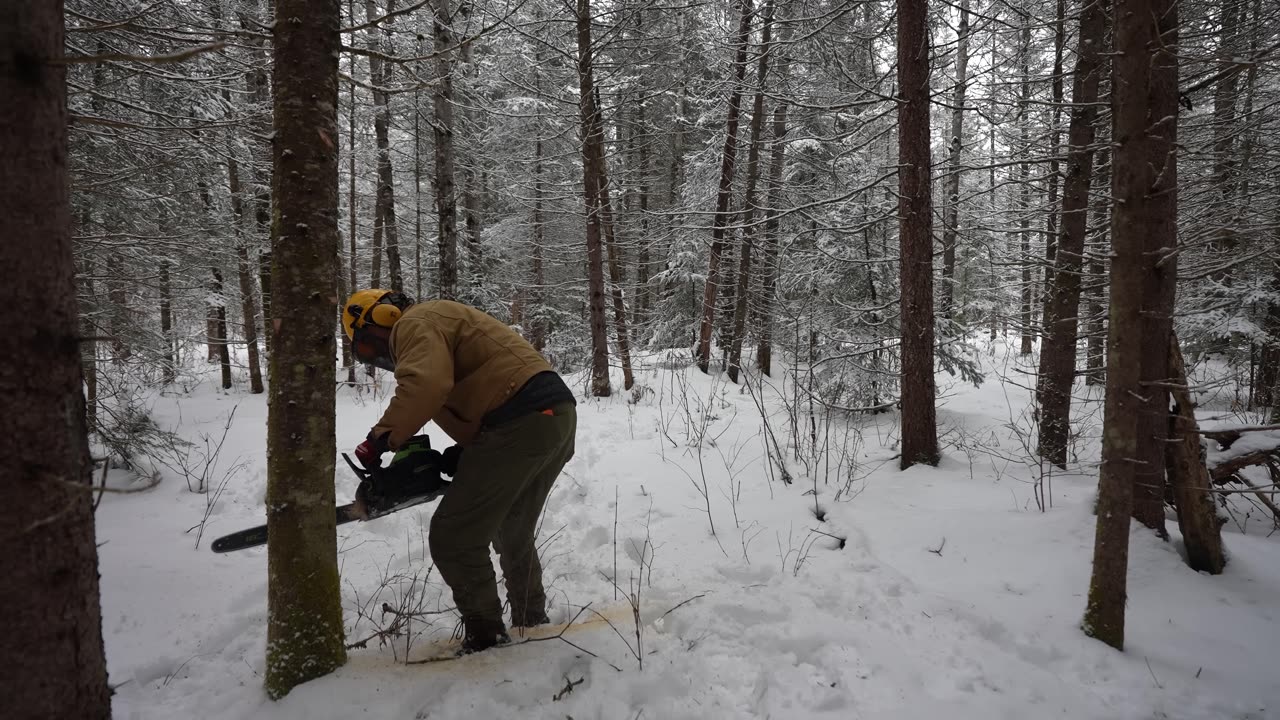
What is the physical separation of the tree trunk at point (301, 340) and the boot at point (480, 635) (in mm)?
661

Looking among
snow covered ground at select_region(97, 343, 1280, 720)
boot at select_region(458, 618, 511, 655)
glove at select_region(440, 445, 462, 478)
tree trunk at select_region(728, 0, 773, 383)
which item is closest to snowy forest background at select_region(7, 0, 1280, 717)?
tree trunk at select_region(728, 0, 773, 383)

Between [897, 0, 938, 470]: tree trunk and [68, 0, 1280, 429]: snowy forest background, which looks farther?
[897, 0, 938, 470]: tree trunk

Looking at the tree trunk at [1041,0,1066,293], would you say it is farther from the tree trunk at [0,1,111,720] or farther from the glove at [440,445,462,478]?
the tree trunk at [0,1,111,720]

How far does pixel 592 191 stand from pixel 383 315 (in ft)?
23.9

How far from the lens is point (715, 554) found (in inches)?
148

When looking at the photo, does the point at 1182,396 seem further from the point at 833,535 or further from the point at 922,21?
the point at 922,21

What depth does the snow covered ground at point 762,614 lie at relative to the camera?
2.41 m

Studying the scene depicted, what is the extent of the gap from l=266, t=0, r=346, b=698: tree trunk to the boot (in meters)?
0.66

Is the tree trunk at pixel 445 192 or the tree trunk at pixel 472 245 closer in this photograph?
the tree trunk at pixel 445 192

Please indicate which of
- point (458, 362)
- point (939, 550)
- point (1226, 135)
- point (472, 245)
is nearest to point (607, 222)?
point (472, 245)

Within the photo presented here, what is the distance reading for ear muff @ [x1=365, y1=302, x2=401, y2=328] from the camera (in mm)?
2846

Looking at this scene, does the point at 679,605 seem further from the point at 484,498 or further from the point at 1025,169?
the point at 1025,169

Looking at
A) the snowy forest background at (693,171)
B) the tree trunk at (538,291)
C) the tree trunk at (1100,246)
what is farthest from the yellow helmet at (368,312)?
the tree trunk at (538,291)

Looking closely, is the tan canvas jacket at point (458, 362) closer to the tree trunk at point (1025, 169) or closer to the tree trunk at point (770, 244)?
the tree trunk at point (1025, 169)
